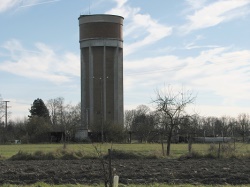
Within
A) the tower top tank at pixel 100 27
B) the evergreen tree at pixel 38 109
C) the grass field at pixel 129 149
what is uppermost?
the tower top tank at pixel 100 27

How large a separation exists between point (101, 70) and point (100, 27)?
9.85 m

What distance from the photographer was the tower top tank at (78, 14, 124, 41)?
99.2m

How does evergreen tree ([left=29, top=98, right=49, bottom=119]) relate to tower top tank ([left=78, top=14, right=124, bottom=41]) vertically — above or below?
below

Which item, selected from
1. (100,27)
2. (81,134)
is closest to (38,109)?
(81,134)

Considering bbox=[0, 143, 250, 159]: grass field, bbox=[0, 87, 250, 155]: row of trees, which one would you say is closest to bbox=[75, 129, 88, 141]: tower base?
bbox=[0, 87, 250, 155]: row of trees

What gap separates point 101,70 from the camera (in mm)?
99250

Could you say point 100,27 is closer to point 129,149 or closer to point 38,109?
point 38,109

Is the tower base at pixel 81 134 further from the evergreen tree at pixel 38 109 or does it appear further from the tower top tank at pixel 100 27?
the evergreen tree at pixel 38 109

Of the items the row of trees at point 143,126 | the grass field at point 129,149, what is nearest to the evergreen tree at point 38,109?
the row of trees at point 143,126

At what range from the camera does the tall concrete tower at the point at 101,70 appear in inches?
3875

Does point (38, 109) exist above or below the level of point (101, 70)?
below

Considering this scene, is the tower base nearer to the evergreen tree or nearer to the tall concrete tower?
the tall concrete tower

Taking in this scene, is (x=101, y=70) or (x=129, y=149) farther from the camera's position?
(x=101, y=70)

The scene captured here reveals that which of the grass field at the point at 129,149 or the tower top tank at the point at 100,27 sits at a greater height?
the tower top tank at the point at 100,27
